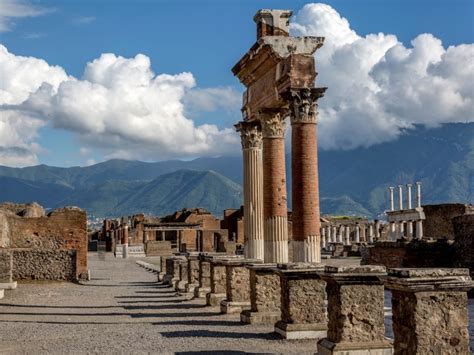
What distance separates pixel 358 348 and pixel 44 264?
18920 mm

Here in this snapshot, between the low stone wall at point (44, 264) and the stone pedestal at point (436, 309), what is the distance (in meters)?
20.5

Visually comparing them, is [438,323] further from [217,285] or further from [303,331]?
[217,285]

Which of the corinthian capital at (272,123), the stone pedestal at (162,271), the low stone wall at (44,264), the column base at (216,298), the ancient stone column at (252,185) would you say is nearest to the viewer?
the corinthian capital at (272,123)

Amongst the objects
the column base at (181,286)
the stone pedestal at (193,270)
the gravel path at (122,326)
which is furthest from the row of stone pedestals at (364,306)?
the column base at (181,286)

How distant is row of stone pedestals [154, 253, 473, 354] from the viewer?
7.30 meters

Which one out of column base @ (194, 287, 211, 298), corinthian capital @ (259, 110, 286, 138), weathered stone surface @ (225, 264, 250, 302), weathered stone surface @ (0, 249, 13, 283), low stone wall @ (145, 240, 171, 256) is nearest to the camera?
Result: weathered stone surface @ (225, 264, 250, 302)

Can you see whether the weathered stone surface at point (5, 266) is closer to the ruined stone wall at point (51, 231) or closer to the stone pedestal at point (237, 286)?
the ruined stone wall at point (51, 231)

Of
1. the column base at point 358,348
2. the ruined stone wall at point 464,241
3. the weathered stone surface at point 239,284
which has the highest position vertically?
the ruined stone wall at point 464,241

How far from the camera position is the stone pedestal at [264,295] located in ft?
45.7

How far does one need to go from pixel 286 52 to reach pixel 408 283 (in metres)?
9.75

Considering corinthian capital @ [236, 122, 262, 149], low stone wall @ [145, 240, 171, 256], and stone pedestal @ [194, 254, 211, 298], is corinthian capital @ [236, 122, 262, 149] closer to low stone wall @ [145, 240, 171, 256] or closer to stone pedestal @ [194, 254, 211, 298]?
stone pedestal @ [194, 254, 211, 298]

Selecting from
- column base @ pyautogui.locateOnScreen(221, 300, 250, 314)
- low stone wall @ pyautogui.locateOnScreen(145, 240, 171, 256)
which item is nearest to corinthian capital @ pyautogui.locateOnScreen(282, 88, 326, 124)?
column base @ pyautogui.locateOnScreen(221, 300, 250, 314)

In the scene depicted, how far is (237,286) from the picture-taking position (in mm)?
15953

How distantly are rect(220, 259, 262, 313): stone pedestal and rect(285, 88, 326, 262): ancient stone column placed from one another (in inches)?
62.9
